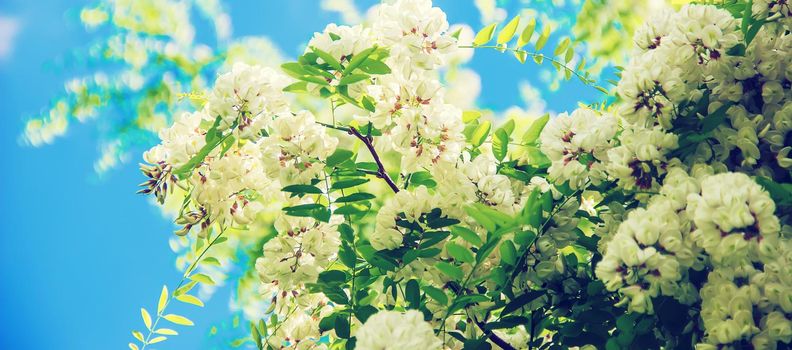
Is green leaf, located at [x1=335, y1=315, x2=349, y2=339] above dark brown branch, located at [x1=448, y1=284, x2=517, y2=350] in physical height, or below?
above

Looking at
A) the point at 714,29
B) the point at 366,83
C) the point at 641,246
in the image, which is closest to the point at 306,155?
the point at 366,83

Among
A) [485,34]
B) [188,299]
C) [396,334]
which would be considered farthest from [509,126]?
[188,299]

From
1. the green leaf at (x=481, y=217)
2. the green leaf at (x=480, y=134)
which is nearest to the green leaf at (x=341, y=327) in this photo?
the green leaf at (x=481, y=217)

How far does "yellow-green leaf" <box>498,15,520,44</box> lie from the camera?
1490 mm

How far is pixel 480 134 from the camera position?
1.40 m

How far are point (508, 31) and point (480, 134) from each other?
26 cm

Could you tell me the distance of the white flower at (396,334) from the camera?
3.15 feet

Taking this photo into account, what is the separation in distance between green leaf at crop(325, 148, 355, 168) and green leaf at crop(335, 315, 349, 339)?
284 millimetres

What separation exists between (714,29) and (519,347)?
0.73 meters

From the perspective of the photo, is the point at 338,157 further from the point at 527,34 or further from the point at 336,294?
the point at 527,34

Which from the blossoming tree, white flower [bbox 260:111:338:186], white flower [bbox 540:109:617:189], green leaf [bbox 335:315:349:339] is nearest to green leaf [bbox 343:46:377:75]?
the blossoming tree

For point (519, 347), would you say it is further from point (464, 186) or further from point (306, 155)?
point (306, 155)

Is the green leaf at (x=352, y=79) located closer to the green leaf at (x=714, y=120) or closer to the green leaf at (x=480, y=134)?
the green leaf at (x=480, y=134)

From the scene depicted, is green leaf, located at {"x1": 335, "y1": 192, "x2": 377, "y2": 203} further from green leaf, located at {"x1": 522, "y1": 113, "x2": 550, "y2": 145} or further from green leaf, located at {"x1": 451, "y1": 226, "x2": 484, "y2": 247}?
green leaf, located at {"x1": 522, "y1": 113, "x2": 550, "y2": 145}
